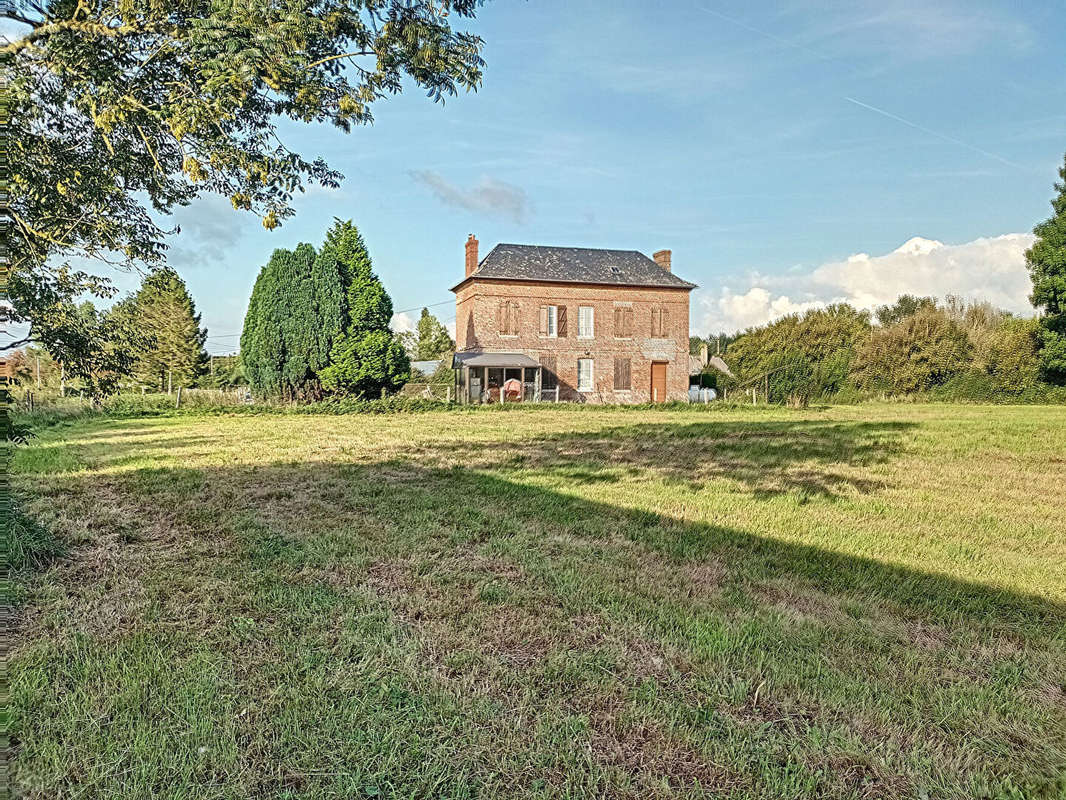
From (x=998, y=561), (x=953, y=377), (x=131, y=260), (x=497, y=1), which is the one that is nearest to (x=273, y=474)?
(x=131, y=260)

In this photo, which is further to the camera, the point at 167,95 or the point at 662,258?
the point at 662,258

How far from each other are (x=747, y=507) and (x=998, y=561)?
1924mm

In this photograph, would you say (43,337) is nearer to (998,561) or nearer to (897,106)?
(998,561)

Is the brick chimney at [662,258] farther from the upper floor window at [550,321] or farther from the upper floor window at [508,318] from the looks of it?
the upper floor window at [508,318]

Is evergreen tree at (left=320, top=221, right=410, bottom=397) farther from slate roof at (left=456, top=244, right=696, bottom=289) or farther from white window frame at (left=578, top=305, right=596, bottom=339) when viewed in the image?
white window frame at (left=578, top=305, right=596, bottom=339)

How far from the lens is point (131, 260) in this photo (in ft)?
12.2

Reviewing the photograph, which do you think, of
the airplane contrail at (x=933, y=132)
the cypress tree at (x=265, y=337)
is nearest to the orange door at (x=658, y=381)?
the cypress tree at (x=265, y=337)

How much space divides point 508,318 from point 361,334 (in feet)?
31.2

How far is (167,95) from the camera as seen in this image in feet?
9.28

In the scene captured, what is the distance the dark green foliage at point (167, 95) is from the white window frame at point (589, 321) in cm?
2552

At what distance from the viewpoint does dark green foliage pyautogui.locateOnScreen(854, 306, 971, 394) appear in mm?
27375

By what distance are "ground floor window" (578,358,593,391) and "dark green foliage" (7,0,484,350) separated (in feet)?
83.8

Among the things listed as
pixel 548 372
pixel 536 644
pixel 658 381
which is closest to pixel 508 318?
pixel 548 372

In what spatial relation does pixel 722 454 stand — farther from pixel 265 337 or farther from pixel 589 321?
pixel 589 321
